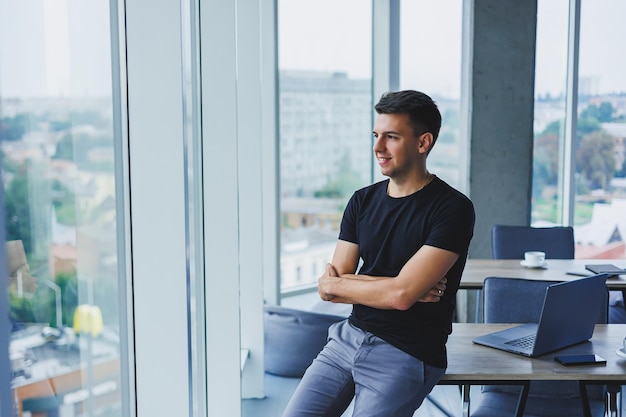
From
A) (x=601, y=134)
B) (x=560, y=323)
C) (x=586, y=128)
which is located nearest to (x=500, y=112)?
(x=586, y=128)

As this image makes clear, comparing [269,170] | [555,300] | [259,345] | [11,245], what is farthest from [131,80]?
[269,170]

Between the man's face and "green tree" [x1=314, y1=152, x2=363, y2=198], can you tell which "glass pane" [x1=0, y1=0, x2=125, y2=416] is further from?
"green tree" [x1=314, y1=152, x2=363, y2=198]

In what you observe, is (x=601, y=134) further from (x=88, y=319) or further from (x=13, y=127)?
(x=13, y=127)

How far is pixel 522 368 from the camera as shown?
8.18ft

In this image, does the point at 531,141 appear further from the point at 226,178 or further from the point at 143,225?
the point at 143,225

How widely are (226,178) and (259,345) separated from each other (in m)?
1.67

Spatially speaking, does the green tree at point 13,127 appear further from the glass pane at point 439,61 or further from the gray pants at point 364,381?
the glass pane at point 439,61

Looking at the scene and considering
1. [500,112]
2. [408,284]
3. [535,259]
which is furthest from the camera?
[500,112]

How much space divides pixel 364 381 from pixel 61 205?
133cm

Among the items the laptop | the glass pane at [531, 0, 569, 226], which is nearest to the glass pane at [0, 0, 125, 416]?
the laptop

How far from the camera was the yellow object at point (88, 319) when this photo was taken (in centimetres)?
165

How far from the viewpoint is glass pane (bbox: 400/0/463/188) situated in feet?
20.2

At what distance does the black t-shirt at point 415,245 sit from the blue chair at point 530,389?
1.79ft

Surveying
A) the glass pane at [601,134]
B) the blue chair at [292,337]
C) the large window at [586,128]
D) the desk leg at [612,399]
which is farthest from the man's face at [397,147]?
the glass pane at [601,134]
